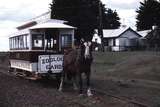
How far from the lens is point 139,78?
1101 inches

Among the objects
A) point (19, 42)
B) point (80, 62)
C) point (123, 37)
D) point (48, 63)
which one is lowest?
point (48, 63)

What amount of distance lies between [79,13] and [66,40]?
174 feet

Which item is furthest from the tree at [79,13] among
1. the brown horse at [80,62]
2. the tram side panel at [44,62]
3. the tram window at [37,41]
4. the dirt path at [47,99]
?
the dirt path at [47,99]

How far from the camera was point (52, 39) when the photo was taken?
23.2 meters

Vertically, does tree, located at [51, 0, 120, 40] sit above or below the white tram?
above

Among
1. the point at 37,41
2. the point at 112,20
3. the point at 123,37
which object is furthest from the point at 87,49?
the point at 112,20

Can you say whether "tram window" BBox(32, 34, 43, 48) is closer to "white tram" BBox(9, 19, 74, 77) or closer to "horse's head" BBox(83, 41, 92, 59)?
"white tram" BBox(9, 19, 74, 77)

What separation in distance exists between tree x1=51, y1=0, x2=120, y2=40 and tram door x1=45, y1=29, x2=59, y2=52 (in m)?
47.9

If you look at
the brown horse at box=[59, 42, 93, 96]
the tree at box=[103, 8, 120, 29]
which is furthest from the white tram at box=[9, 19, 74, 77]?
the tree at box=[103, 8, 120, 29]

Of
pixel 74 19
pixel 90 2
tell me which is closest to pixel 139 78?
pixel 74 19

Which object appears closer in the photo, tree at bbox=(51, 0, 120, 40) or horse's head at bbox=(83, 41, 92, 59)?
horse's head at bbox=(83, 41, 92, 59)

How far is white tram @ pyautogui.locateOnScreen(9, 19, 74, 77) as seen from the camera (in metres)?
22.0

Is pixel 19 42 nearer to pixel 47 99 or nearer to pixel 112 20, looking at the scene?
pixel 47 99

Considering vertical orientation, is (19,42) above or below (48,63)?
above
